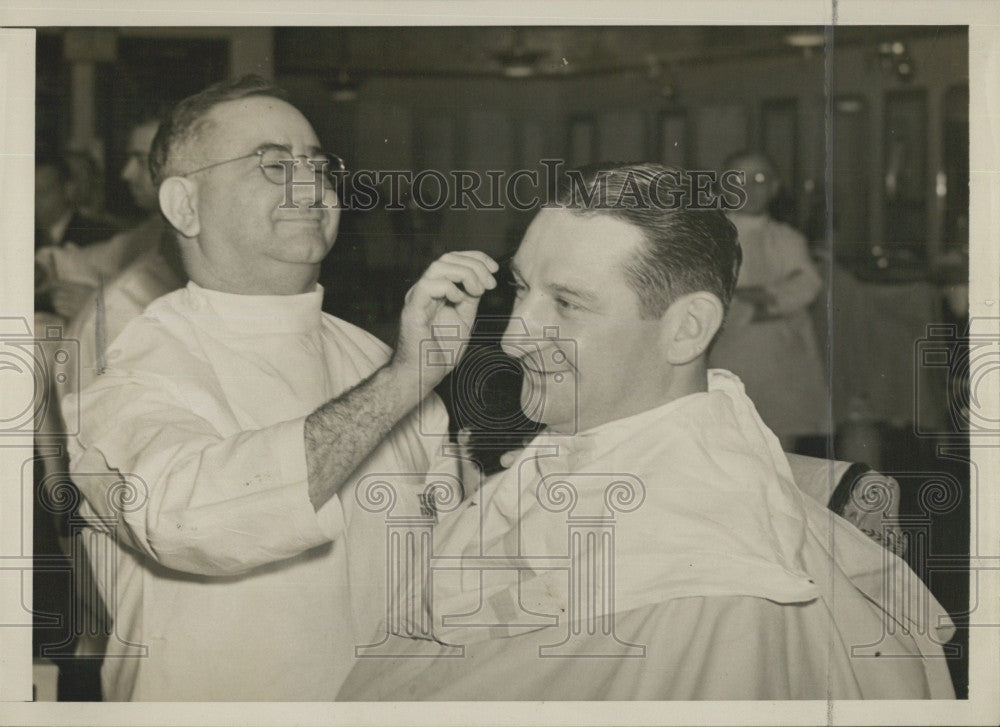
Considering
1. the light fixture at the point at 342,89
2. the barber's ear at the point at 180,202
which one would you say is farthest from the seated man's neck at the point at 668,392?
the barber's ear at the point at 180,202

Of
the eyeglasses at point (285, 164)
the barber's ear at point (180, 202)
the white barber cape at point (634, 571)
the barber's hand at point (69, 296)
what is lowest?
the white barber cape at point (634, 571)

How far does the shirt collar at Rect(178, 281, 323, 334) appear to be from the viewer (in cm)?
296

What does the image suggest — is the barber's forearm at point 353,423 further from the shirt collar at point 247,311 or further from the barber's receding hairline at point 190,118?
the barber's receding hairline at point 190,118

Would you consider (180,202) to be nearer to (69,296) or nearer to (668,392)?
(69,296)

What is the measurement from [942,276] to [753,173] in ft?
1.89

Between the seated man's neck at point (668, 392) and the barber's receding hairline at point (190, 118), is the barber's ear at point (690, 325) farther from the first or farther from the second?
the barber's receding hairline at point (190, 118)

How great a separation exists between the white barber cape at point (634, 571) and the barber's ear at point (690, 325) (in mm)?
94

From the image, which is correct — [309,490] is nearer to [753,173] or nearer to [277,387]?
[277,387]

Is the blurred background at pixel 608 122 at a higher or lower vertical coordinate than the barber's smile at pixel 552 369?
higher

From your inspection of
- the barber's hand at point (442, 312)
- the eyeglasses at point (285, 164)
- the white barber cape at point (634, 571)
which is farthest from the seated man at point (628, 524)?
the eyeglasses at point (285, 164)

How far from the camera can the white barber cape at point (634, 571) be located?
2959 millimetres

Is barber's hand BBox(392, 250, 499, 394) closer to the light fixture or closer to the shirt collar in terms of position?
the shirt collar

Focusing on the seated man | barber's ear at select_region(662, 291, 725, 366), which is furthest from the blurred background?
barber's ear at select_region(662, 291, 725, 366)

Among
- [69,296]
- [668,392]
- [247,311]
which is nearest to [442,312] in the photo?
[247,311]
